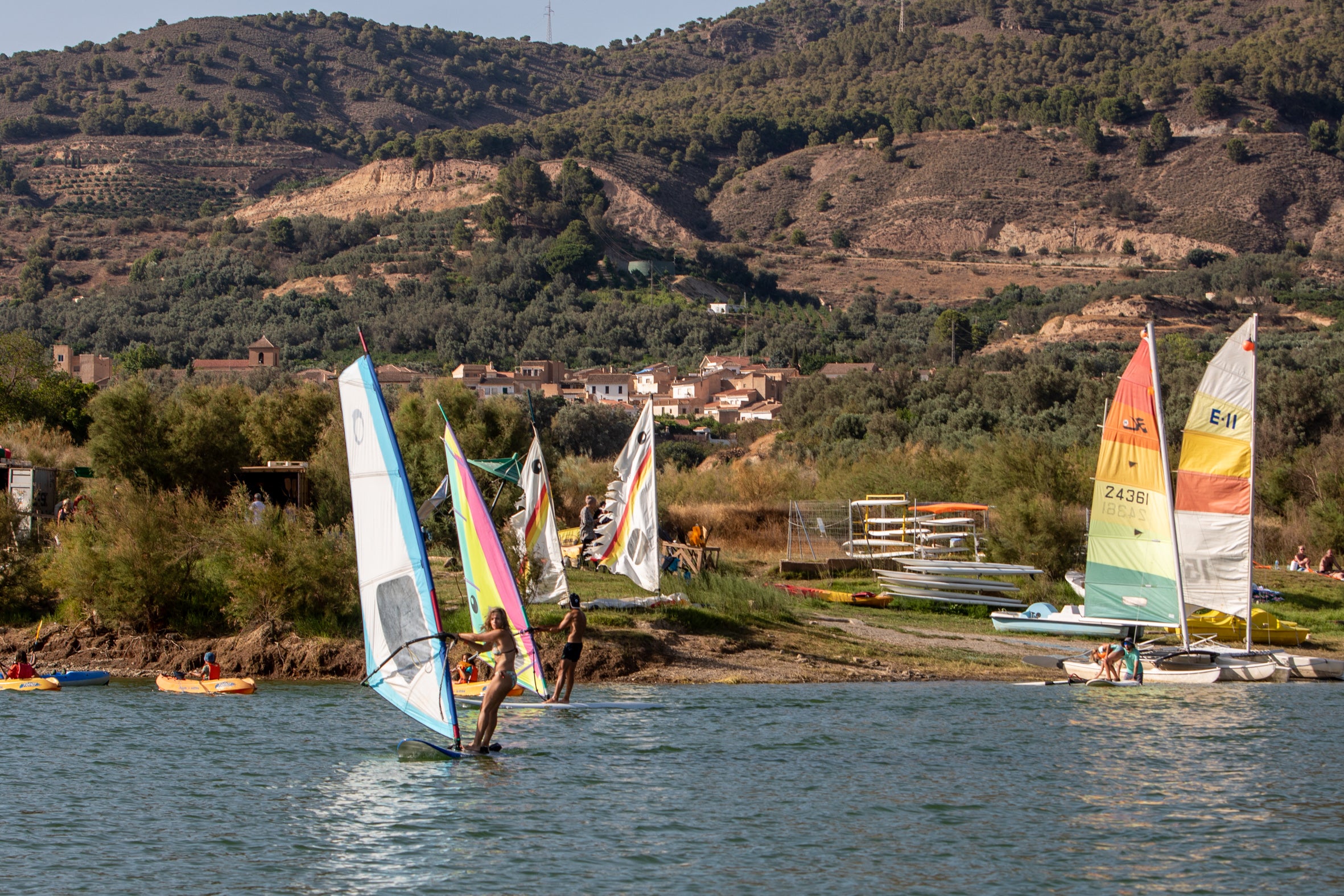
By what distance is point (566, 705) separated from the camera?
20406mm

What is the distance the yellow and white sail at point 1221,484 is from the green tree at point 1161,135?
164 m

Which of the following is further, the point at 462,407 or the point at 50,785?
the point at 462,407

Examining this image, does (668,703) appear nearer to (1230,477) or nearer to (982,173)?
(1230,477)

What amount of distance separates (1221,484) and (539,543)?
12692mm

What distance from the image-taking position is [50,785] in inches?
642

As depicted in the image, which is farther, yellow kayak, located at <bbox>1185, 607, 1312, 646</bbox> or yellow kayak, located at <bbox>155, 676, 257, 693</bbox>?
yellow kayak, located at <bbox>1185, 607, 1312, 646</bbox>

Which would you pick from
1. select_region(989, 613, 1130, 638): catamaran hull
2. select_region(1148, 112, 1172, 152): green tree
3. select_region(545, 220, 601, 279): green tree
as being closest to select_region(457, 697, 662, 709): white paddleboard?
select_region(989, 613, 1130, 638): catamaran hull

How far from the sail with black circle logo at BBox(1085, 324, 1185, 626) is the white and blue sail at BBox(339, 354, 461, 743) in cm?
1502

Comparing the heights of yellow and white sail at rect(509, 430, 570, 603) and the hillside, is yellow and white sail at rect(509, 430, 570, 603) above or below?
below

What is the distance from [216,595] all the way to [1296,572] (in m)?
27.4

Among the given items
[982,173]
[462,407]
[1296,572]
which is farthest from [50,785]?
[982,173]

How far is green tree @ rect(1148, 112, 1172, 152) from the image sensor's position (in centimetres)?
17862

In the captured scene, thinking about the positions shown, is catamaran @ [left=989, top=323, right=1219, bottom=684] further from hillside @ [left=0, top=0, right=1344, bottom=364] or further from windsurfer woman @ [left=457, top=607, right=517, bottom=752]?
hillside @ [left=0, top=0, right=1344, bottom=364]

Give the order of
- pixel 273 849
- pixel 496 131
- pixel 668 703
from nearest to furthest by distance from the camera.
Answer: pixel 273 849, pixel 668 703, pixel 496 131
